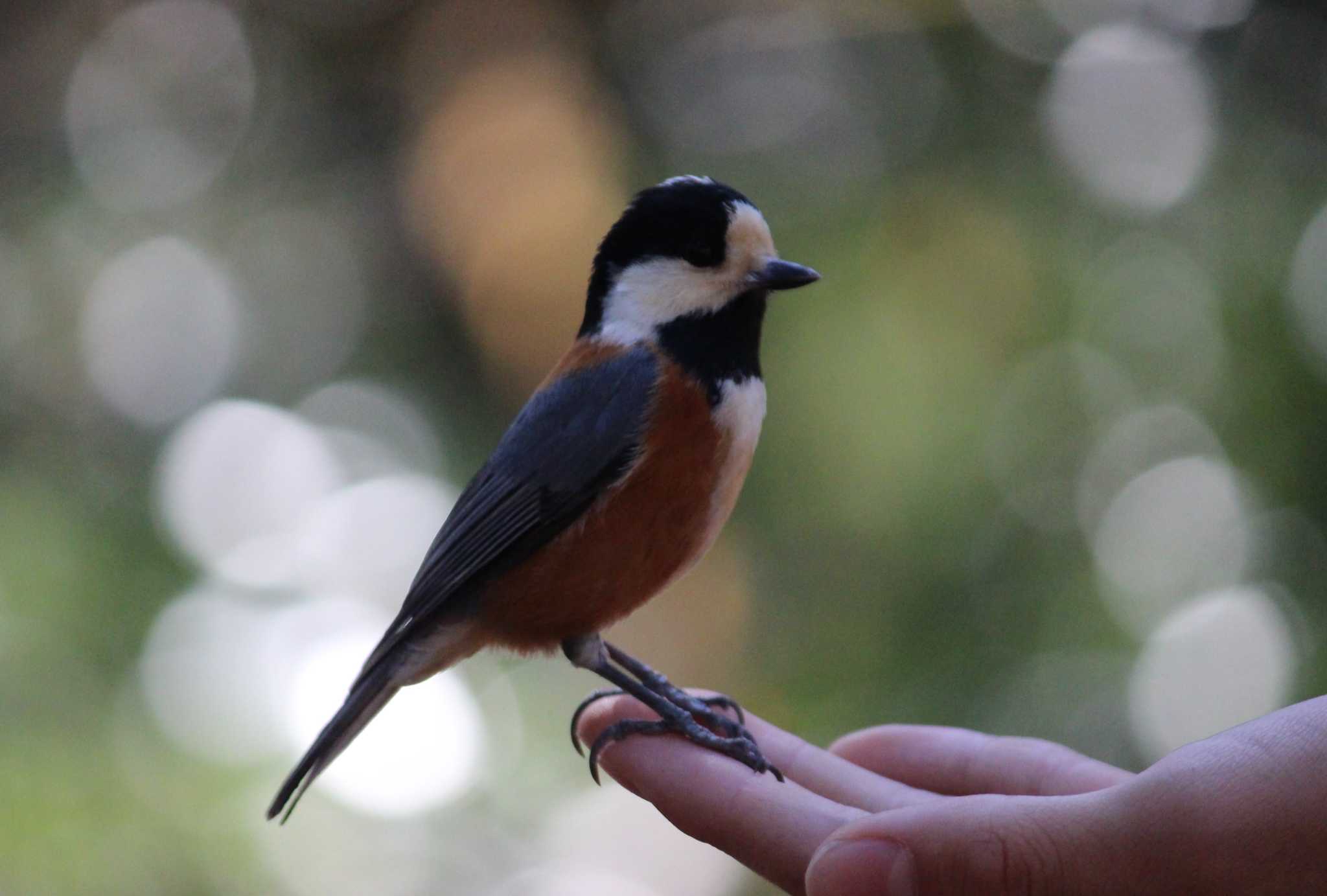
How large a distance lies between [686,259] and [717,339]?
0.12 meters

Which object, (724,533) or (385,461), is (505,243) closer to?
(385,461)

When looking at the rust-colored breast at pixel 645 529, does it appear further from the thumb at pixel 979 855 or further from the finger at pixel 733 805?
the thumb at pixel 979 855

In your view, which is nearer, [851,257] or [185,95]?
[851,257]

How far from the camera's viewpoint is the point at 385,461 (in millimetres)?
2244

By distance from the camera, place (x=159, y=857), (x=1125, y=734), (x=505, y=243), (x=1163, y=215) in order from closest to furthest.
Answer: (x=159, y=857) < (x=1125, y=734) < (x=1163, y=215) < (x=505, y=243)

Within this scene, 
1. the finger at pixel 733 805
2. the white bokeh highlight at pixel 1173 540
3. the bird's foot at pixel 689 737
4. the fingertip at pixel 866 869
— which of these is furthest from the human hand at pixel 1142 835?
the white bokeh highlight at pixel 1173 540

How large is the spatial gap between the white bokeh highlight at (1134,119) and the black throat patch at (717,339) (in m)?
1.08

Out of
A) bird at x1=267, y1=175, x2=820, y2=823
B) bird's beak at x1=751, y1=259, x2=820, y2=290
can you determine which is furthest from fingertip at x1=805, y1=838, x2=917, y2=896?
bird's beak at x1=751, y1=259, x2=820, y2=290

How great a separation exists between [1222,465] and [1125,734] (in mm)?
519

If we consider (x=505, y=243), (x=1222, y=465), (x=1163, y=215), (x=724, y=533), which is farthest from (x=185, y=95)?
(x=1222, y=465)

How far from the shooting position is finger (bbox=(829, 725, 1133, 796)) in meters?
1.56

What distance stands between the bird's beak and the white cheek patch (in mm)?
16

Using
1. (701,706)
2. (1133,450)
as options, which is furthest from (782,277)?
(1133,450)

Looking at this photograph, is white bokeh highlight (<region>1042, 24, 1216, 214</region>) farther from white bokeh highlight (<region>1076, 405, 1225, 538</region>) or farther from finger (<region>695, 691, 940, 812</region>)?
finger (<region>695, 691, 940, 812</region>)
